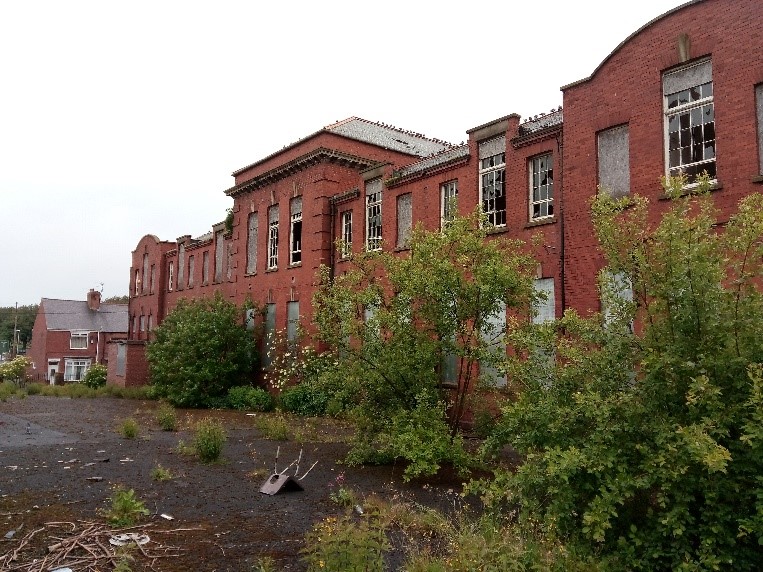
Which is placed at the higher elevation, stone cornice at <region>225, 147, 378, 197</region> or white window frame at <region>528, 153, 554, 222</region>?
stone cornice at <region>225, 147, 378, 197</region>

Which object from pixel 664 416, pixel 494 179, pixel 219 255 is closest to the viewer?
pixel 664 416

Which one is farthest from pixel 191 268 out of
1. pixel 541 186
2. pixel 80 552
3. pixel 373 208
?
pixel 80 552

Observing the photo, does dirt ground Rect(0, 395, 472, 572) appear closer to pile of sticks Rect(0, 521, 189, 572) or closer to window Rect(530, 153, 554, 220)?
pile of sticks Rect(0, 521, 189, 572)

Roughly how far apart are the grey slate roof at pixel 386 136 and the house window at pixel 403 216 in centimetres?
523

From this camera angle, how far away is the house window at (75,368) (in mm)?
57688

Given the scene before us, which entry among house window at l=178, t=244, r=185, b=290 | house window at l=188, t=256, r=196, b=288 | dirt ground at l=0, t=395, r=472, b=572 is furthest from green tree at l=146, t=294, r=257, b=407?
house window at l=178, t=244, r=185, b=290

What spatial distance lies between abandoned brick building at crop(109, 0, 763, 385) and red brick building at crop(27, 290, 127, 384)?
37.5m

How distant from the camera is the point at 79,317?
59.7 m

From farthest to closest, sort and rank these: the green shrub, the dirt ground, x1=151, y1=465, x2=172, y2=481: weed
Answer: the green shrub, x1=151, y1=465, x2=172, y2=481: weed, the dirt ground

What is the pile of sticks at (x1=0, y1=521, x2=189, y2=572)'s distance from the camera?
615cm

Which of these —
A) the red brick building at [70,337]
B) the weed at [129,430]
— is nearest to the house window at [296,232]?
the weed at [129,430]

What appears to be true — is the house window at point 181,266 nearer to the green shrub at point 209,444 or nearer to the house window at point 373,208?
the house window at point 373,208

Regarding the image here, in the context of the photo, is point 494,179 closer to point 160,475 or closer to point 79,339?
point 160,475

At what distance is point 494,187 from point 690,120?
5642mm
